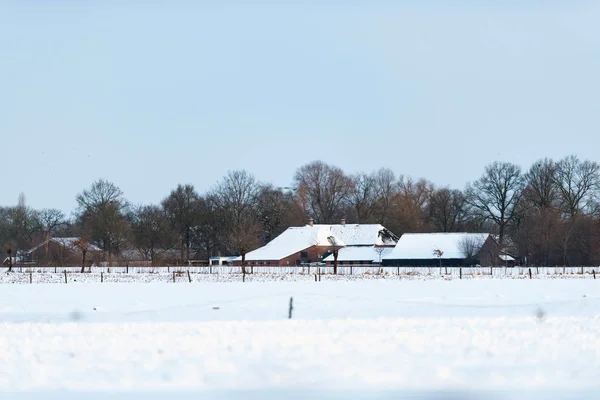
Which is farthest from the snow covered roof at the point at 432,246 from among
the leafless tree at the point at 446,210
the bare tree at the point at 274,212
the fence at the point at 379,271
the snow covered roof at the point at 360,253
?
the bare tree at the point at 274,212

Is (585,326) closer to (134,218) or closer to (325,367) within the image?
(325,367)

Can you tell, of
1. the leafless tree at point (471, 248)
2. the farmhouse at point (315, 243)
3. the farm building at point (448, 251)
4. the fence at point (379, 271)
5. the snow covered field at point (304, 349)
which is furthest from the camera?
the farmhouse at point (315, 243)

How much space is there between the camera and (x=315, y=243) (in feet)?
281

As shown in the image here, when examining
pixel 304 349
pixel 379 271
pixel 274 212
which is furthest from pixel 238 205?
pixel 304 349

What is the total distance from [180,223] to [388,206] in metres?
25.6

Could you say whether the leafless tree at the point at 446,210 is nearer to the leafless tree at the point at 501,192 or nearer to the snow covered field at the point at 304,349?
the leafless tree at the point at 501,192

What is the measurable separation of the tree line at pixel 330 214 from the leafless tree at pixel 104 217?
4.3 inches

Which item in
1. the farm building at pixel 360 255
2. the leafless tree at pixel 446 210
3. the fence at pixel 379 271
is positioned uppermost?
the leafless tree at pixel 446 210

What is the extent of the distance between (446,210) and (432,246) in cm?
2063

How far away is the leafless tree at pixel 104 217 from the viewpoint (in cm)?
8419

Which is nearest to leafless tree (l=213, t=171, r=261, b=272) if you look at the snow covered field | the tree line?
the tree line

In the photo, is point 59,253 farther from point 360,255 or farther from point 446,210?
point 446,210

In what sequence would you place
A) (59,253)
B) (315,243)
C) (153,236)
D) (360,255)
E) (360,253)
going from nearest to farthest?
(59,253), (360,255), (360,253), (315,243), (153,236)

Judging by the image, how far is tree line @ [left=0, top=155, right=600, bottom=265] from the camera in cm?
7431
